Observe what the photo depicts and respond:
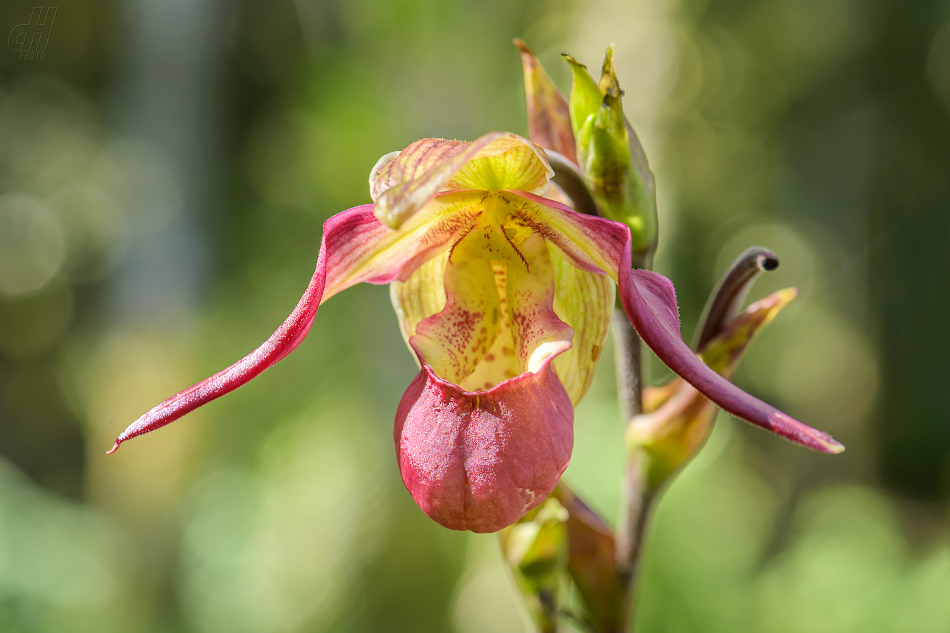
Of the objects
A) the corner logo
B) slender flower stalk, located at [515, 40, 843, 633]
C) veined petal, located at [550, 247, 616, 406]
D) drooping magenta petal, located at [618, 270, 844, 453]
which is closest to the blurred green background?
the corner logo

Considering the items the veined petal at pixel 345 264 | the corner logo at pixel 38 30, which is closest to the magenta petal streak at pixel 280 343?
the veined petal at pixel 345 264

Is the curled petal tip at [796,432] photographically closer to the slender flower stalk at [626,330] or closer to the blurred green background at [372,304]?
the slender flower stalk at [626,330]

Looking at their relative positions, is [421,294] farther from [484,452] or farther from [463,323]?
[484,452]

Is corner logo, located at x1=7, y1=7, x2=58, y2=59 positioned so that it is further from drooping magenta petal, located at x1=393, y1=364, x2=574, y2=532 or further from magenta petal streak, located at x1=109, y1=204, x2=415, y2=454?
drooping magenta petal, located at x1=393, y1=364, x2=574, y2=532

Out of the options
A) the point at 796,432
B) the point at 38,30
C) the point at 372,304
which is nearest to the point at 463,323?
the point at 796,432

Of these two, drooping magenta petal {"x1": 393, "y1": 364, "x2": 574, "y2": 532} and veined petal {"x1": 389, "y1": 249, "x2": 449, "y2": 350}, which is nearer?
drooping magenta petal {"x1": 393, "y1": 364, "x2": 574, "y2": 532}

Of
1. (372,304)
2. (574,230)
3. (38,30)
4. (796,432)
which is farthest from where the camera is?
(372,304)
